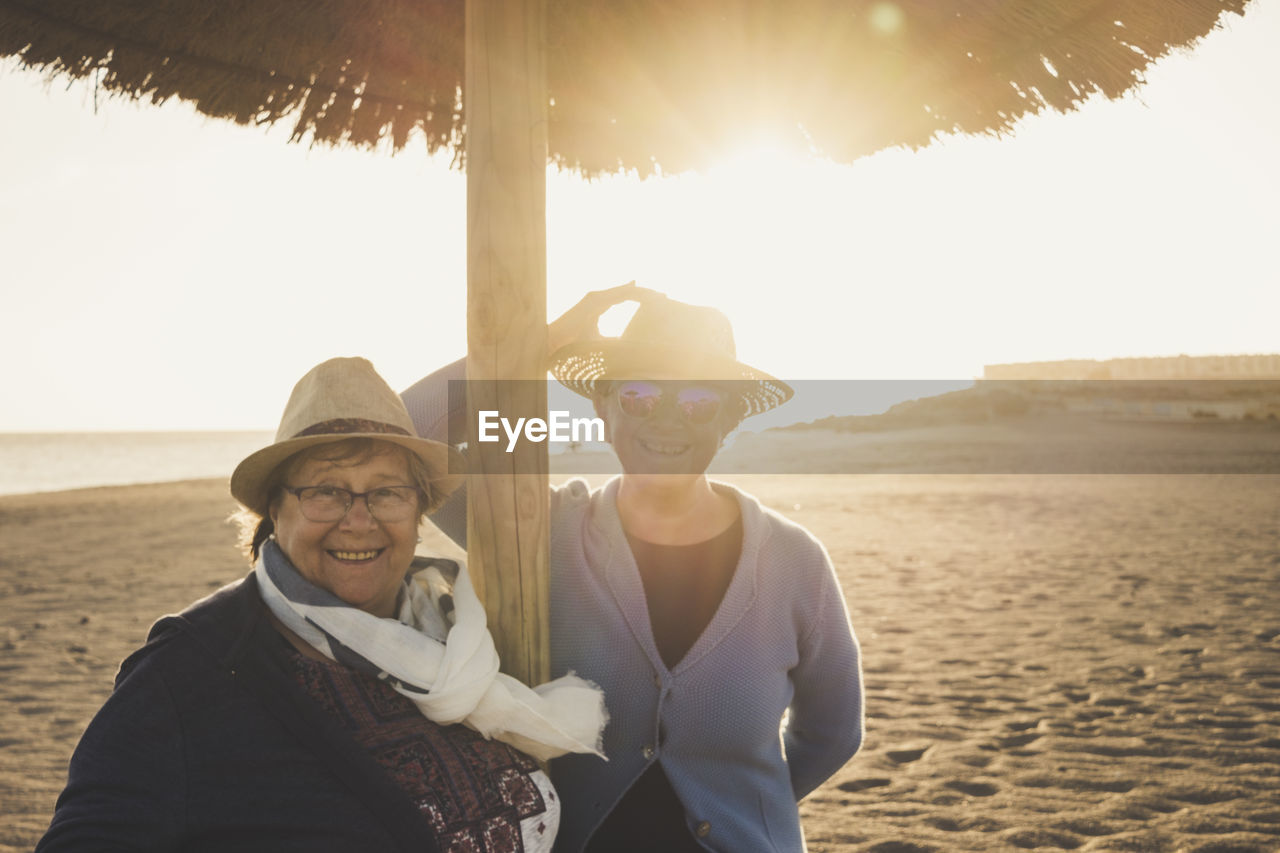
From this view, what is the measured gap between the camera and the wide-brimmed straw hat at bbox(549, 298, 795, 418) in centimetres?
253

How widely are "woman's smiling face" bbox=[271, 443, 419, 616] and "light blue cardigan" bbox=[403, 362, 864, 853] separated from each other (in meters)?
0.34

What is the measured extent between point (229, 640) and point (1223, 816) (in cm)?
431

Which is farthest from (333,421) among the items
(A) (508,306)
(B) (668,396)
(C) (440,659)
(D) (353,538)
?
(B) (668,396)

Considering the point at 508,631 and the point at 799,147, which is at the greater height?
the point at 799,147

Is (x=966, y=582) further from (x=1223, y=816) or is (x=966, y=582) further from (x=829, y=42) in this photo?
(x=829, y=42)

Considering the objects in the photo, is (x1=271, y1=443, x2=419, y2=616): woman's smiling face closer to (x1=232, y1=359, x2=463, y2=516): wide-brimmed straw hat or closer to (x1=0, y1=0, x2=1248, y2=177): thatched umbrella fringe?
(x1=232, y1=359, x2=463, y2=516): wide-brimmed straw hat

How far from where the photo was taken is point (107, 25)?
2.44 meters

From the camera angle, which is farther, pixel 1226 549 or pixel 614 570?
pixel 1226 549

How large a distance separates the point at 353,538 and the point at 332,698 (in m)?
0.37

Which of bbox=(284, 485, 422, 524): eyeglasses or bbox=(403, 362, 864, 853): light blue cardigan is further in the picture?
bbox=(403, 362, 864, 853): light blue cardigan

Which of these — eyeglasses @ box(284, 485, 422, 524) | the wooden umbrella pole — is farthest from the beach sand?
eyeglasses @ box(284, 485, 422, 524)

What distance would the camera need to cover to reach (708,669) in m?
2.31

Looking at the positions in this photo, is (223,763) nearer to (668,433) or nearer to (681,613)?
(681,613)

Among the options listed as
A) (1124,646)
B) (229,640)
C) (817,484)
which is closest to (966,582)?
(1124,646)
